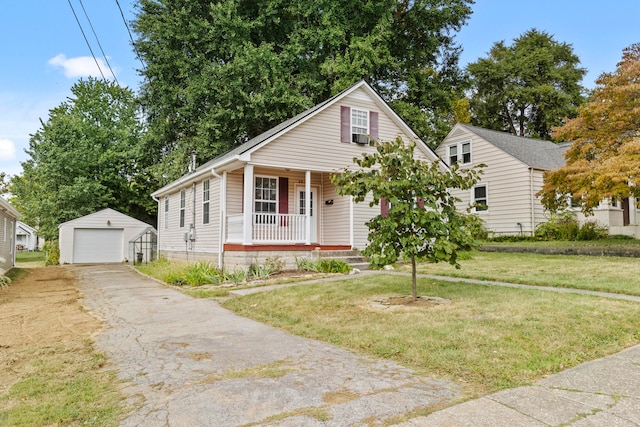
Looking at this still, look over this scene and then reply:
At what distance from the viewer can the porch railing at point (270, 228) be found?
41.4 feet

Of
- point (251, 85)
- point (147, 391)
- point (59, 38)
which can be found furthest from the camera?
point (251, 85)

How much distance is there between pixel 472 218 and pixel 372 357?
129 inches

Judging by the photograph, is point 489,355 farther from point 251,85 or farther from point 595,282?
point 251,85

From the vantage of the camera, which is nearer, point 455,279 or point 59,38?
point 455,279

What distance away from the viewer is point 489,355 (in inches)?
168

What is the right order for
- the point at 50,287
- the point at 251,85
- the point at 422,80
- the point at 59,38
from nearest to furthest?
the point at 50,287
the point at 59,38
the point at 251,85
the point at 422,80

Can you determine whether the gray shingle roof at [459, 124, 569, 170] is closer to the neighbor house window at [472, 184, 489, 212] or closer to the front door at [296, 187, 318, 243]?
the neighbor house window at [472, 184, 489, 212]

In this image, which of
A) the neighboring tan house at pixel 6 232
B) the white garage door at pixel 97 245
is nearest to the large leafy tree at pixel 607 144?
the neighboring tan house at pixel 6 232

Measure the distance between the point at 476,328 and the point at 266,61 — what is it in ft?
59.2

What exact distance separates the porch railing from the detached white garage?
14958mm

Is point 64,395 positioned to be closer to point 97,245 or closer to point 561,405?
point 561,405

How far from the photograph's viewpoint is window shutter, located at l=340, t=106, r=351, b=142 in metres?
14.7

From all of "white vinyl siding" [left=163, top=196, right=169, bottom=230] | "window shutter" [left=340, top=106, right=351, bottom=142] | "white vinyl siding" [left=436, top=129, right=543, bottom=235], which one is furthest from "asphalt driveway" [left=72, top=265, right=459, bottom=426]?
"white vinyl siding" [left=436, top=129, right=543, bottom=235]

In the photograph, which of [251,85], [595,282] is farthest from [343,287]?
[251,85]
